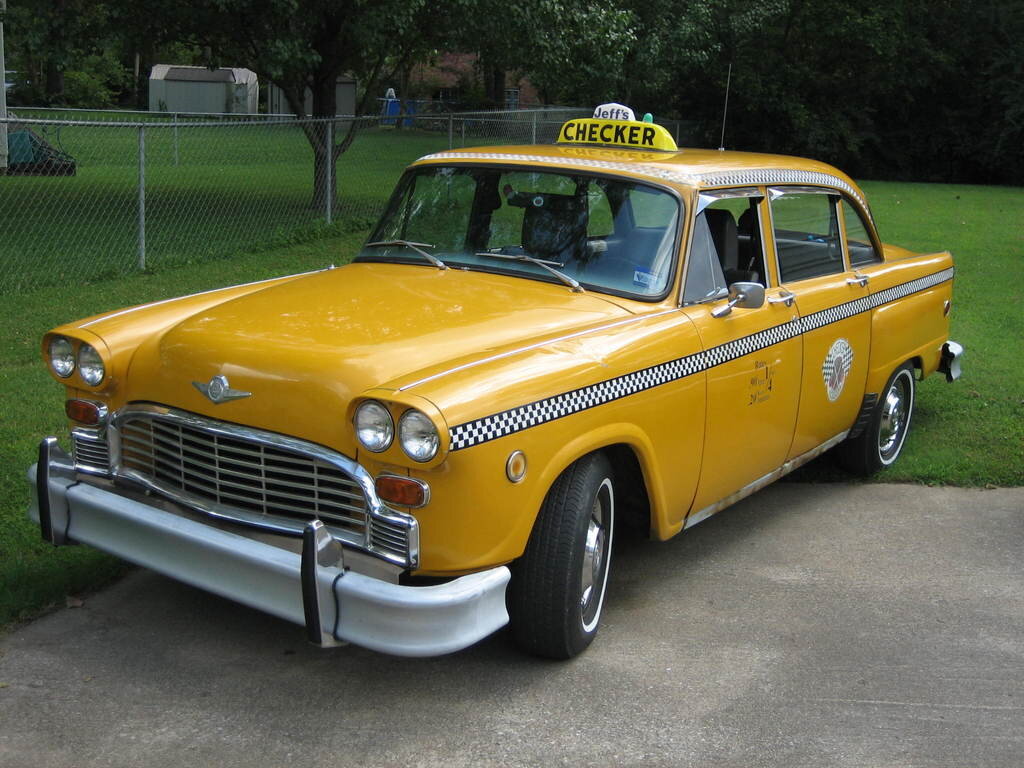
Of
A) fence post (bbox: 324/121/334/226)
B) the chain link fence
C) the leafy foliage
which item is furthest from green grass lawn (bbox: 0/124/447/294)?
the leafy foliage

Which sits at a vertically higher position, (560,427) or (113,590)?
(560,427)

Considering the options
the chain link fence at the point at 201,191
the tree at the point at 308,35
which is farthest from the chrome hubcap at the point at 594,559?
the tree at the point at 308,35

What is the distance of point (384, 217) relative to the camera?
5.42 m

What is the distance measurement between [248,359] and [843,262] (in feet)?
10.9

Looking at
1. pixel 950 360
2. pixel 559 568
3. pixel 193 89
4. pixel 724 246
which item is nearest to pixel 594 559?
pixel 559 568

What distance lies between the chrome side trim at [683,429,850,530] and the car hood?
3.03 feet

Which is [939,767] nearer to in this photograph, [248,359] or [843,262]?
[248,359]

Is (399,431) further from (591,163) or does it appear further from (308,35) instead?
(308,35)

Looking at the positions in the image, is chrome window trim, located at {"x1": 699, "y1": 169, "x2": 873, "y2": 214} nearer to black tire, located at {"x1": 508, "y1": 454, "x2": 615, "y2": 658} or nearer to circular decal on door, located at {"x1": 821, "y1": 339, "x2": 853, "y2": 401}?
circular decal on door, located at {"x1": 821, "y1": 339, "x2": 853, "y2": 401}

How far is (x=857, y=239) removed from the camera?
20.3 ft

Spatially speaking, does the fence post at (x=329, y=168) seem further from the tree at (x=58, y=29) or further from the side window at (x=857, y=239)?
the side window at (x=857, y=239)

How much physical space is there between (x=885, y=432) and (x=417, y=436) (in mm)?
3840

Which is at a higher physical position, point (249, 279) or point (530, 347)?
point (530, 347)

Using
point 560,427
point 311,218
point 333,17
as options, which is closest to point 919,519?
point 560,427
